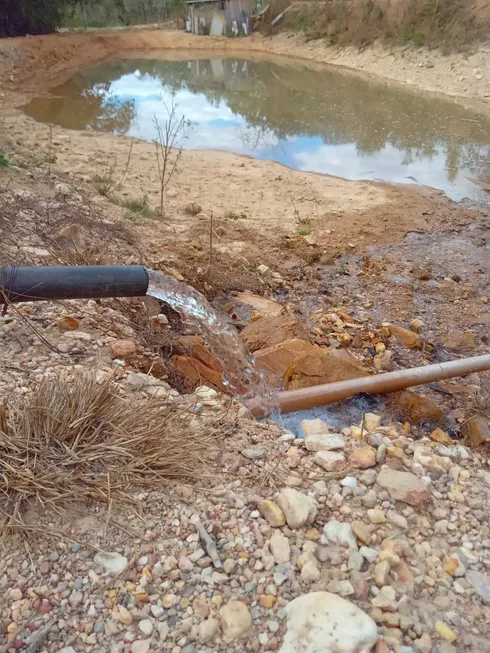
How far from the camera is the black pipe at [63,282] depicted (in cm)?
209

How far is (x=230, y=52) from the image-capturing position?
2452 centimetres

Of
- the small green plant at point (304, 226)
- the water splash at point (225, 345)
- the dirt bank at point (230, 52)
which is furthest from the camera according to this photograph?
the dirt bank at point (230, 52)

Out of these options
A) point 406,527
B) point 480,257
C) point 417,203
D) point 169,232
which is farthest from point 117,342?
point 417,203

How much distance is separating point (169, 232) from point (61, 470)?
4.17 meters

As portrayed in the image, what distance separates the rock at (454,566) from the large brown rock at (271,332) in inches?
91.6

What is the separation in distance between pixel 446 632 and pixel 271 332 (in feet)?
8.93

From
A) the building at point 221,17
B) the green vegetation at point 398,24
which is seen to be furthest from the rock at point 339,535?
the building at point 221,17

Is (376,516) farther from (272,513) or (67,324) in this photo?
(67,324)

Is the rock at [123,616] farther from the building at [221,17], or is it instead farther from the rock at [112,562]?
the building at [221,17]

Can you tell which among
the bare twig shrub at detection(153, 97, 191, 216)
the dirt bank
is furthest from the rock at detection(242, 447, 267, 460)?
the dirt bank

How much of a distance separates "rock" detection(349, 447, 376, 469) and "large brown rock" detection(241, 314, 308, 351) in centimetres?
180

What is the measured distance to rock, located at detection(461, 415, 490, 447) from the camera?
310 centimetres

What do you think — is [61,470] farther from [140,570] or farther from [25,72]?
[25,72]

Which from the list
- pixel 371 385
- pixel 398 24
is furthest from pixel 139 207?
pixel 398 24
